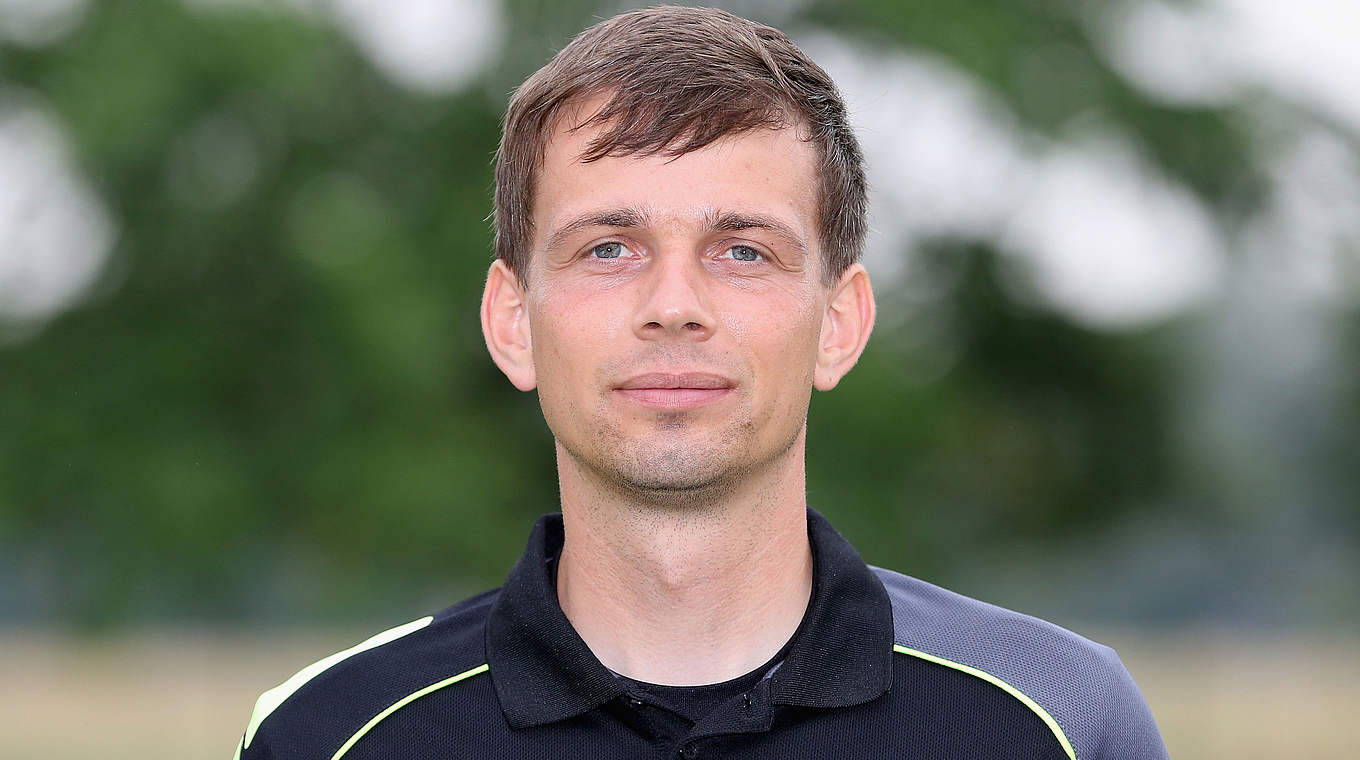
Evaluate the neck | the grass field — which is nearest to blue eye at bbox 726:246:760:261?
the neck

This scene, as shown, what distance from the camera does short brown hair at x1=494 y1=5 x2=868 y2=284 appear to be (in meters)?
2.50

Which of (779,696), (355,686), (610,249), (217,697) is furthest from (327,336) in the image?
(779,696)

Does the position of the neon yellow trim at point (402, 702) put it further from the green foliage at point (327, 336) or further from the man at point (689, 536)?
the green foliage at point (327, 336)

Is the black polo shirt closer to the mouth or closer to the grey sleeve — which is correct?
the grey sleeve

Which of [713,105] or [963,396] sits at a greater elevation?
[713,105]

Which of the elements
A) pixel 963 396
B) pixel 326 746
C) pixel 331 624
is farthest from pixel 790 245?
pixel 331 624

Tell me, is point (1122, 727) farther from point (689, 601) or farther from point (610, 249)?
point (610, 249)

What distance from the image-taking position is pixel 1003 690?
246cm

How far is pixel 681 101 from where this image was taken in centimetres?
250

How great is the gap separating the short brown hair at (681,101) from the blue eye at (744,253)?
0.56 feet

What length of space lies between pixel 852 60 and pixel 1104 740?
31.1ft

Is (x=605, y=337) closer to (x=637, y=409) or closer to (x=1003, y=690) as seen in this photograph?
(x=637, y=409)

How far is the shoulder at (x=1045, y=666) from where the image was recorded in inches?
96.2

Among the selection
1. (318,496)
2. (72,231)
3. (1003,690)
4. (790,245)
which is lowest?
(318,496)
